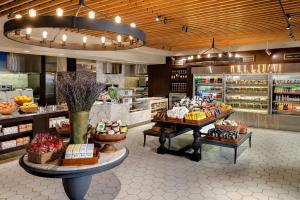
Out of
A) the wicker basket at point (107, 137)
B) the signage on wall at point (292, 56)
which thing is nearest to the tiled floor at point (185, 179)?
the wicker basket at point (107, 137)

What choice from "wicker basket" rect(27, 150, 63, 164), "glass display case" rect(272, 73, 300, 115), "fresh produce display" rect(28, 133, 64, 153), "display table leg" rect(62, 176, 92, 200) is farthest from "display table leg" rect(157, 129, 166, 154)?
"glass display case" rect(272, 73, 300, 115)

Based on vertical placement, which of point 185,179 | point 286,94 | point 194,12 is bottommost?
point 185,179

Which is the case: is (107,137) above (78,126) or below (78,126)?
below

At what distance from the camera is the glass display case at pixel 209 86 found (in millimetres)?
10453

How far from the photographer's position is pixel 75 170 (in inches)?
91.0

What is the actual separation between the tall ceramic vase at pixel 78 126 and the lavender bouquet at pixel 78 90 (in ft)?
0.18

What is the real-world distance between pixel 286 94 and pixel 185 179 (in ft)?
21.9

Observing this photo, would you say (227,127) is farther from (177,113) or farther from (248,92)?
(248,92)

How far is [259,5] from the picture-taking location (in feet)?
14.8

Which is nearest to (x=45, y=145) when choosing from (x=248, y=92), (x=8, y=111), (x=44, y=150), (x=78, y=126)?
(x=44, y=150)

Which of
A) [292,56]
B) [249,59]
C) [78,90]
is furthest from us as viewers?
[249,59]

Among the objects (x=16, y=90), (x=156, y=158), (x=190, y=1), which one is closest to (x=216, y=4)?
(x=190, y=1)

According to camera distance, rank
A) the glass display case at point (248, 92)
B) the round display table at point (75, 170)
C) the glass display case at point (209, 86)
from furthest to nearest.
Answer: the glass display case at point (209, 86) → the glass display case at point (248, 92) → the round display table at point (75, 170)

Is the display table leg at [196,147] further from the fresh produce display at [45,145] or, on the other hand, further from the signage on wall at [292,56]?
the signage on wall at [292,56]
